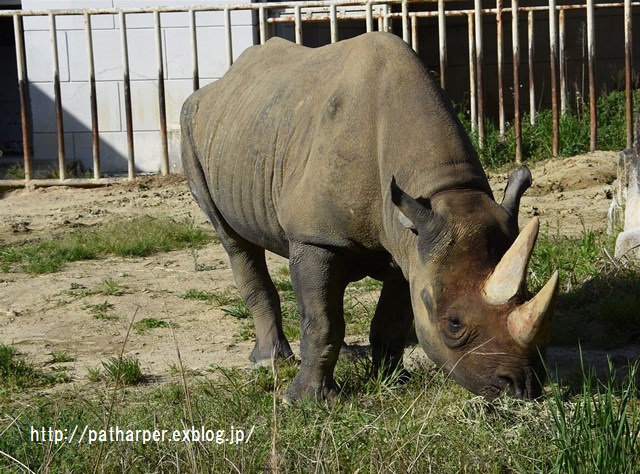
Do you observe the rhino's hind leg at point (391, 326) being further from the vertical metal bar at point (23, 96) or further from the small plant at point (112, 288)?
the vertical metal bar at point (23, 96)

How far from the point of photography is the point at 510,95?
15.9 meters

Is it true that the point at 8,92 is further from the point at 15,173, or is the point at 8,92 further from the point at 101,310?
the point at 101,310

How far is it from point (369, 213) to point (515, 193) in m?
0.71

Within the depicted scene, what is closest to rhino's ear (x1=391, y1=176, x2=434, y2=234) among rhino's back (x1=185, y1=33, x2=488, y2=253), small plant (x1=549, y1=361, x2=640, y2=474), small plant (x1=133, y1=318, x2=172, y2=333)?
rhino's back (x1=185, y1=33, x2=488, y2=253)

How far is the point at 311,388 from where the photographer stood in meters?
5.82

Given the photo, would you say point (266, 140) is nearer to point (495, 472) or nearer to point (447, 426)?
point (447, 426)

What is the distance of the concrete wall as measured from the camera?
13.9 metres

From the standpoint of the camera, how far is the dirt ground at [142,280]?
23.8 feet

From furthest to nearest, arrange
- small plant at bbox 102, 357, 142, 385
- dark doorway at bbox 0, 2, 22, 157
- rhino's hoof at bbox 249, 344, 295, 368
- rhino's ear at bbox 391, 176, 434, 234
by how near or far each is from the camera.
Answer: dark doorway at bbox 0, 2, 22, 157 → rhino's hoof at bbox 249, 344, 295, 368 → small plant at bbox 102, 357, 142, 385 → rhino's ear at bbox 391, 176, 434, 234

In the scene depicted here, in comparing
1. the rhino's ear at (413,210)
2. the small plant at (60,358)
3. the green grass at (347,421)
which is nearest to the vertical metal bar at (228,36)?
the small plant at (60,358)

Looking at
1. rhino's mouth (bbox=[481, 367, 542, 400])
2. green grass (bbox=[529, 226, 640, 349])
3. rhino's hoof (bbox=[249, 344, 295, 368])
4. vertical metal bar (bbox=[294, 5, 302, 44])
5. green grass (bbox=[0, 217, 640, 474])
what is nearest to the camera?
green grass (bbox=[0, 217, 640, 474])

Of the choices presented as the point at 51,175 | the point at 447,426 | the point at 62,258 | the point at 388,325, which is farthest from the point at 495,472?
the point at 51,175

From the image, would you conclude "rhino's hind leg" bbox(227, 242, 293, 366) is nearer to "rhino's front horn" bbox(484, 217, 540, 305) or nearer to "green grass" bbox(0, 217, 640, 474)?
"green grass" bbox(0, 217, 640, 474)

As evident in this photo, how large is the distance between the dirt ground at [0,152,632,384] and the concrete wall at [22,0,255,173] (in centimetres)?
148
